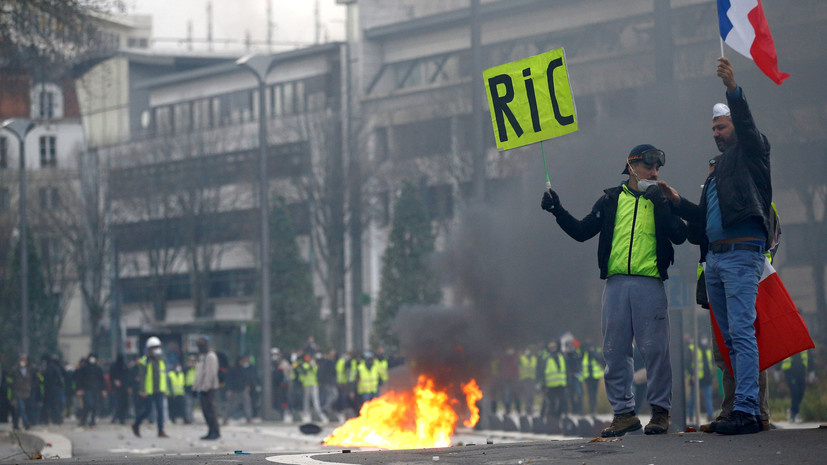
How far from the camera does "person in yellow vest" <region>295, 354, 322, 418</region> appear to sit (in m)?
28.2

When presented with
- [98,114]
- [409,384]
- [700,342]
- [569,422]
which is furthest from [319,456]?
[98,114]

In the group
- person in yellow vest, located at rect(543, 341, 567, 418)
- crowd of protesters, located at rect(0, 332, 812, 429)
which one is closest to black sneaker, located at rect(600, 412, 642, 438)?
crowd of protesters, located at rect(0, 332, 812, 429)

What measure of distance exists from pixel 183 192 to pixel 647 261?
41.6m

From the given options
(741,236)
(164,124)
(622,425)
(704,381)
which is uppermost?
(164,124)

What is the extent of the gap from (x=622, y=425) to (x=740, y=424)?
76 cm

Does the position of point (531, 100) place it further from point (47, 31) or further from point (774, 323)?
point (47, 31)

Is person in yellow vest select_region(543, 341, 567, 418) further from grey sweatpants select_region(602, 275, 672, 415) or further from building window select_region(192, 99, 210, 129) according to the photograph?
building window select_region(192, 99, 210, 129)

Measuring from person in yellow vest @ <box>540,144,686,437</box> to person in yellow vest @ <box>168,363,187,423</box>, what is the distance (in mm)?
21748

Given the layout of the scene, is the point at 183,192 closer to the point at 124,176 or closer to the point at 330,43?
the point at 124,176

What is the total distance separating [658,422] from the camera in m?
7.03

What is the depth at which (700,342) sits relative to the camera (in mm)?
22875

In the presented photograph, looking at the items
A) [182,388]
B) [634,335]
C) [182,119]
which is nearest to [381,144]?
[182,119]

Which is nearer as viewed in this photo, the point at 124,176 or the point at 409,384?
the point at 409,384

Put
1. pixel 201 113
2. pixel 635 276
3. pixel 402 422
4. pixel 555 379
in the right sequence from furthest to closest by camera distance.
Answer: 1. pixel 201 113
2. pixel 555 379
3. pixel 402 422
4. pixel 635 276
